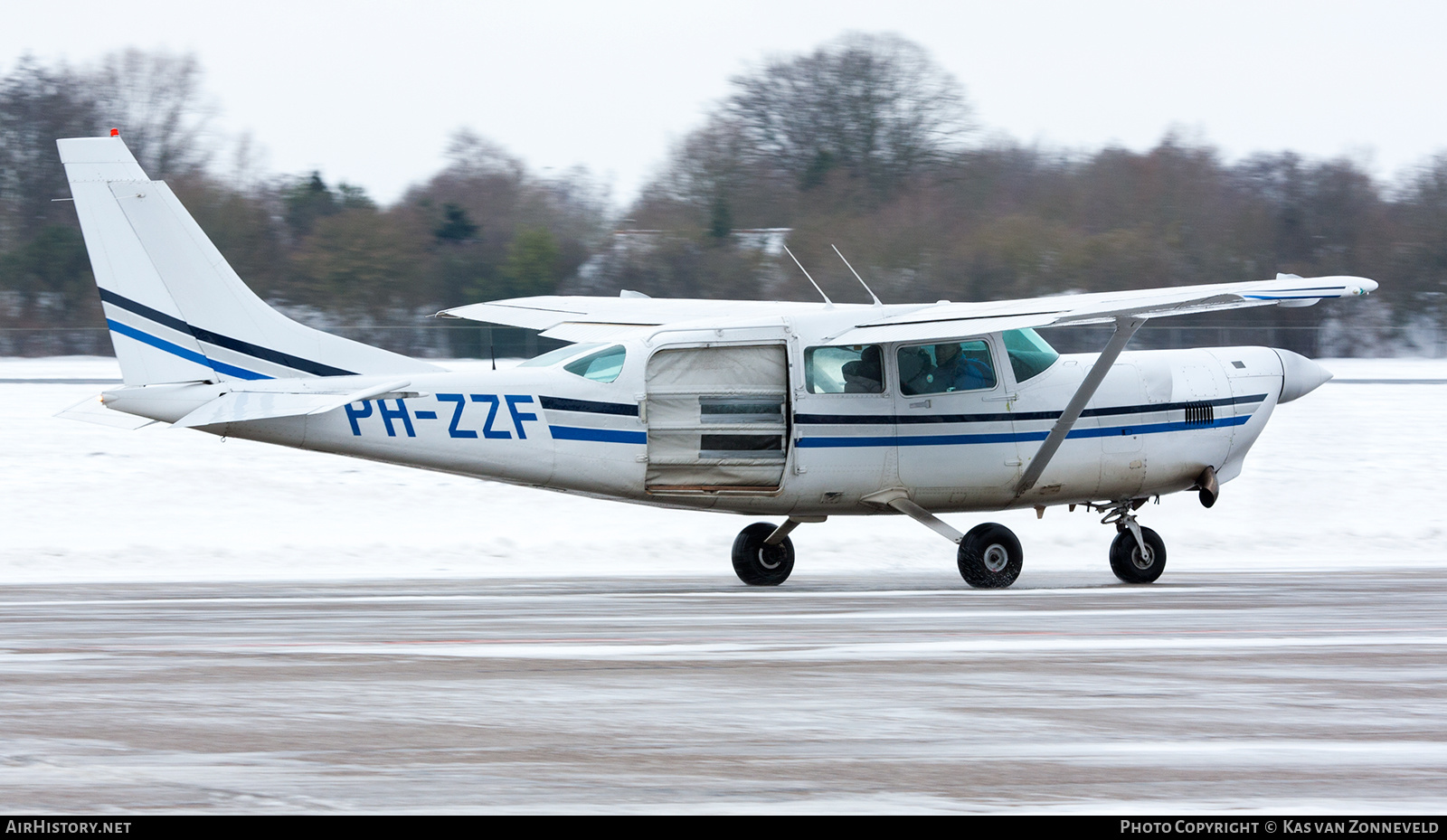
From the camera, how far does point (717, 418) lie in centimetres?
1273

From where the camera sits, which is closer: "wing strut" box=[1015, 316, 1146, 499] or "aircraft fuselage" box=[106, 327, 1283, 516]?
"aircraft fuselage" box=[106, 327, 1283, 516]

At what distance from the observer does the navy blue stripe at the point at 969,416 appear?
12961 mm

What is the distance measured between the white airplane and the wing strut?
0.02 m

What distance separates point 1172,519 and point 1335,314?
23.8m

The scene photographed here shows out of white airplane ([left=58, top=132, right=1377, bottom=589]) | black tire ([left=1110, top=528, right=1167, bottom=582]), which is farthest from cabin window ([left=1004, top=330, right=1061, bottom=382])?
black tire ([left=1110, top=528, right=1167, bottom=582])

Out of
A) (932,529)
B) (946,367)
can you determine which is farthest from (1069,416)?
(932,529)

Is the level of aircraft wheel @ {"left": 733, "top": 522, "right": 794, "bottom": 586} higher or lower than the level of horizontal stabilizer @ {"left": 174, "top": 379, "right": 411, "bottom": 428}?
lower

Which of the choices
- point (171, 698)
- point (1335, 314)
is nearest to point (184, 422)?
point (171, 698)

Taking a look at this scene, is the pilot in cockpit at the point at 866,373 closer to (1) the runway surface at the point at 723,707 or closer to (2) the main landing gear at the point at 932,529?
(2) the main landing gear at the point at 932,529

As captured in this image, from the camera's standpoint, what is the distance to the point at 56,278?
4494 cm

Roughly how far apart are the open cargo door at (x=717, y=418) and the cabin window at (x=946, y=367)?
3.45 feet

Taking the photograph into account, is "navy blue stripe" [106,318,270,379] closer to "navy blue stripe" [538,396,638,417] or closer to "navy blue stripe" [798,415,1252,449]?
"navy blue stripe" [538,396,638,417]

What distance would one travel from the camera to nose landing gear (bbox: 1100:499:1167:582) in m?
14.0

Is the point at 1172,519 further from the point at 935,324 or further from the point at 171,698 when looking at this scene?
the point at 171,698
